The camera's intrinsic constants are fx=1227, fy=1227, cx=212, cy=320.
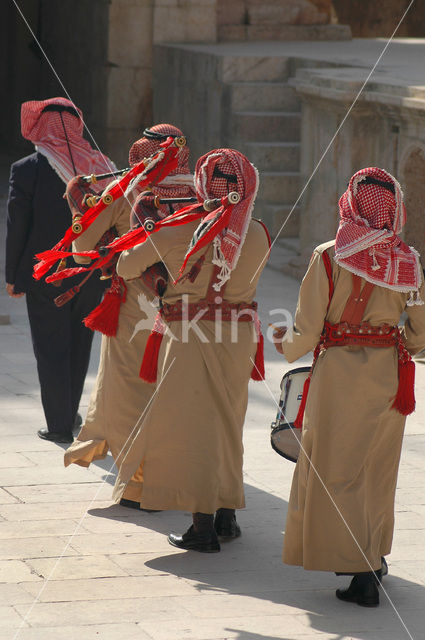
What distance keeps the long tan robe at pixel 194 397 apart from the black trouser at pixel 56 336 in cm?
153

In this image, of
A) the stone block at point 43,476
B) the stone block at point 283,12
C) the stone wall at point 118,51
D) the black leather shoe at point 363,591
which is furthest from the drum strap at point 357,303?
the stone block at point 283,12

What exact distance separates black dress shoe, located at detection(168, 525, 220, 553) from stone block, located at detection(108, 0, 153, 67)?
11.2 m

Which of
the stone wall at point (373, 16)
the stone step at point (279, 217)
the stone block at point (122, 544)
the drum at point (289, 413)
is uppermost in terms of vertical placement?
the stone wall at point (373, 16)

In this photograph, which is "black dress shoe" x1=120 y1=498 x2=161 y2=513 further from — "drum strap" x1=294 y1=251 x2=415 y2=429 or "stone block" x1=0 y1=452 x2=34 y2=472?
"drum strap" x1=294 y1=251 x2=415 y2=429

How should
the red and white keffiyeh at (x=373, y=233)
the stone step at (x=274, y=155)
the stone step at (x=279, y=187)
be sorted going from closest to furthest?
the red and white keffiyeh at (x=373, y=233) < the stone step at (x=279, y=187) < the stone step at (x=274, y=155)

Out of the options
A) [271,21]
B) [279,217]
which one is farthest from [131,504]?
[271,21]

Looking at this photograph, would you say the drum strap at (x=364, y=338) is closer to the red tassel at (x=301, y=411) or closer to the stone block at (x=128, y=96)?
the red tassel at (x=301, y=411)

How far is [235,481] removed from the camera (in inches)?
200

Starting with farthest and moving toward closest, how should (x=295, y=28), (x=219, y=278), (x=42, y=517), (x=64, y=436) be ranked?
1. (x=295, y=28)
2. (x=64, y=436)
3. (x=42, y=517)
4. (x=219, y=278)

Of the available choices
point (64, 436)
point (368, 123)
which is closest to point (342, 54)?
point (368, 123)

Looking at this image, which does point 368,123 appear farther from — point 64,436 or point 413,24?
point 413,24

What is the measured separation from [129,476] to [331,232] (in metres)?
5.97

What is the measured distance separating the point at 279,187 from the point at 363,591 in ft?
28.0

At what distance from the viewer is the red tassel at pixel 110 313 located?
Result: 5680 millimetres
